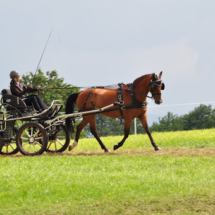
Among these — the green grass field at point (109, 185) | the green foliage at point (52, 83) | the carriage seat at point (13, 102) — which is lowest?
the green grass field at point (109, 185)

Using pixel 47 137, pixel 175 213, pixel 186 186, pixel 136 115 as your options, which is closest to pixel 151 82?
pixel 136 115

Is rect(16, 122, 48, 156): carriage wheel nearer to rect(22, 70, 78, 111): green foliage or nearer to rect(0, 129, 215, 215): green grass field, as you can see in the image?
rect(0, 129, 215, 215): green grass field

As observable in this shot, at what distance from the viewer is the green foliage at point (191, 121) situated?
40.2 meters

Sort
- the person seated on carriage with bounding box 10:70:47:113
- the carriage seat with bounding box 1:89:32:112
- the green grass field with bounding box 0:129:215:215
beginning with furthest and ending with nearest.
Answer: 1. the person seated on carriage with bounding box 10:70:47:113
2. the carriage seat with bounding box 1:89:32:112
3. the green grass field with bounding box 0:129:215:215

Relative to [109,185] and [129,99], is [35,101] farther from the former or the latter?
[109,185]

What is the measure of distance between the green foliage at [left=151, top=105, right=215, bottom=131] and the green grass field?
27.7 m

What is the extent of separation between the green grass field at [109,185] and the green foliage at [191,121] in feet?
91.0

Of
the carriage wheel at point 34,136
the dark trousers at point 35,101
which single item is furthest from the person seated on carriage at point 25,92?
the carriage wheel at point 34,136

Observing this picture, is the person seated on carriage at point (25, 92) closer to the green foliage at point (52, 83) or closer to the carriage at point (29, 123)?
the carriage at point (29, 123)

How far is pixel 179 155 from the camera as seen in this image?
1294cm

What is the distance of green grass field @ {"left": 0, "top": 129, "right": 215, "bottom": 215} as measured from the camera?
745 cm

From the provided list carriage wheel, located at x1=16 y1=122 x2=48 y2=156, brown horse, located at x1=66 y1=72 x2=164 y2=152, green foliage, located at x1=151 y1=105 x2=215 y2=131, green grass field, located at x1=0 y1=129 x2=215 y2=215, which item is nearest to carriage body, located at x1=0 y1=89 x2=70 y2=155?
carriage wheel, located at x1=16 y1=122 x2=48 y2=156

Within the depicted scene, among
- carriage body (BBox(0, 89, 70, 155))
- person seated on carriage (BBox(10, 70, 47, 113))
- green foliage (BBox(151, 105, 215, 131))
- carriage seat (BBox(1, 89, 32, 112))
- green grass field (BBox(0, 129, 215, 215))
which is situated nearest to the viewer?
green grass field (BBox(0, 129, 215, 215))

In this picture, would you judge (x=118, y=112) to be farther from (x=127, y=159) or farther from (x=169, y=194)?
(x=169, y=194)
